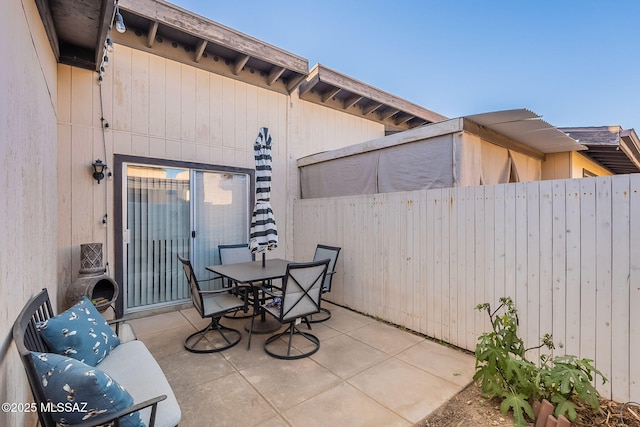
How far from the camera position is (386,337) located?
3.48 metres

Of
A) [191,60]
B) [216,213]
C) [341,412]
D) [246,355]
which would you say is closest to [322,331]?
[246,355]

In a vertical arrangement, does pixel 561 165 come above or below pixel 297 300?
above

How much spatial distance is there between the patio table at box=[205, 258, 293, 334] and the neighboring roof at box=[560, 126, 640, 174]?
5396 millimetres

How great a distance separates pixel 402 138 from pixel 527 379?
3.04 metres

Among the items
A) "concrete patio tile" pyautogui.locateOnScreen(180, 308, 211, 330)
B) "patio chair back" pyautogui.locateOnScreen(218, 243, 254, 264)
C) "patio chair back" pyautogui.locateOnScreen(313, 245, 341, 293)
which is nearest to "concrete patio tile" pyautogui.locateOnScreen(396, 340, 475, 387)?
"patio chair back" pyautogui.locateOnScreen(313, 245, 341, 293)

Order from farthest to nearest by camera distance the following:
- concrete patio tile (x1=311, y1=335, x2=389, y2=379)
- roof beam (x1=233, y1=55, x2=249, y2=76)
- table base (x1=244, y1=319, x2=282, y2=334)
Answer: roof beam (x1=233, y1=55, x2=249, y2=76) < table base (x1=244, y1=319, x2=282, y2=334) < concrete patio tile (x1=311, y1=335, x2=389, y2=379)

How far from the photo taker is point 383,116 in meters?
7.45

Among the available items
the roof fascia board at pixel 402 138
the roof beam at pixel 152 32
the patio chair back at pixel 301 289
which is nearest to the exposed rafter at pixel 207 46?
the roof beam at pixel 152 32

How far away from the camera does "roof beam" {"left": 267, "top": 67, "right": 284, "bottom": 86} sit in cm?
534

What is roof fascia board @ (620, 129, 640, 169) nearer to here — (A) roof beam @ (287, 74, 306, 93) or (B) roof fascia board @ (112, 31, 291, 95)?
(A) roof beam @ (287, 74, 306, 93)

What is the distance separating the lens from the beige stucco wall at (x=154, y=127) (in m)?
3.79

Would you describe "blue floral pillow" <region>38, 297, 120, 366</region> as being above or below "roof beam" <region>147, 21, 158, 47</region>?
below

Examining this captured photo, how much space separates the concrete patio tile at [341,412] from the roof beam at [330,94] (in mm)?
5702

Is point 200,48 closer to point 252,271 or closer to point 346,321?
point 252,271
